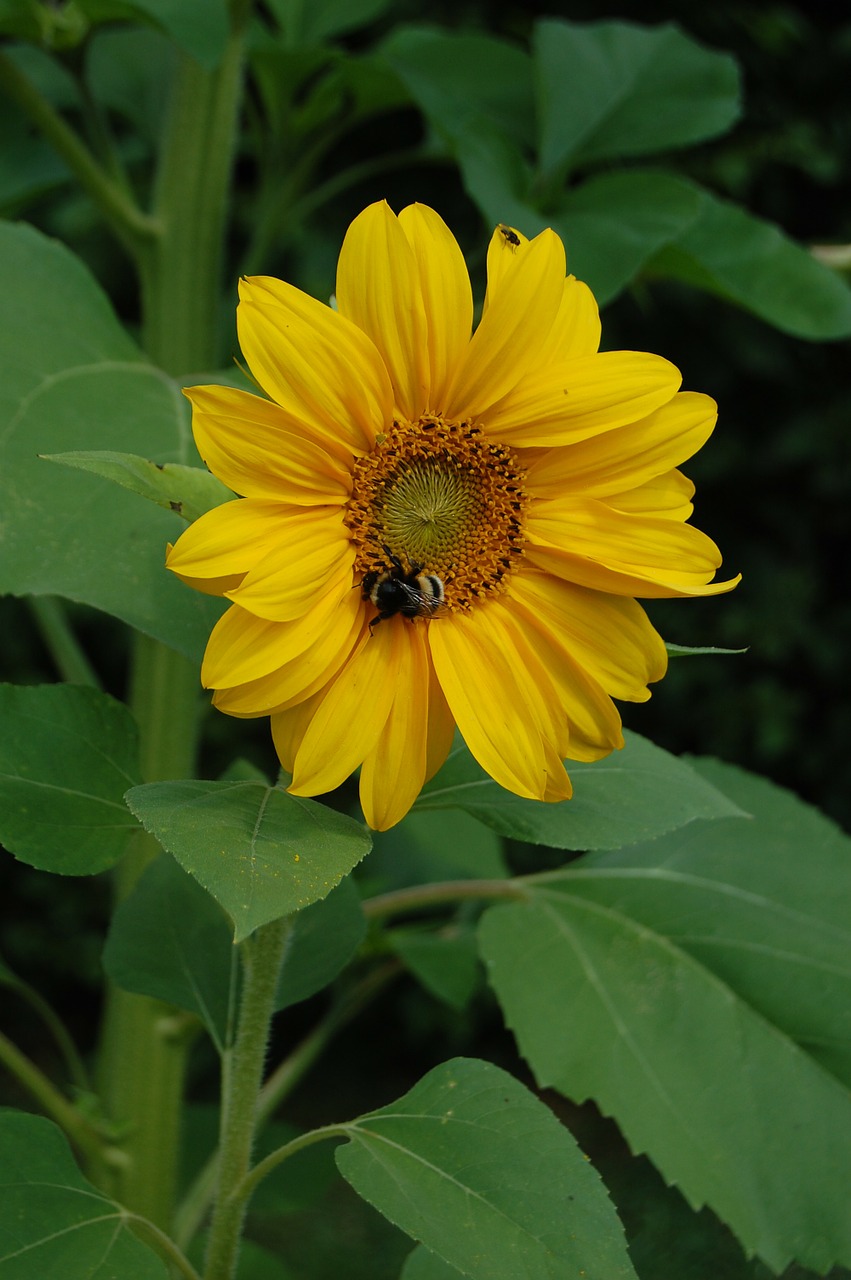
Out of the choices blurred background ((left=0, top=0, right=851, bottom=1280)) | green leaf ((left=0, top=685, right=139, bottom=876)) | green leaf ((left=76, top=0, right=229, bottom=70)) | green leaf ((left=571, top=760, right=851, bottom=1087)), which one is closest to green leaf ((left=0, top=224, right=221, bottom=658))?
green leaf ((left=0, top=685, right=139, bottom=876))

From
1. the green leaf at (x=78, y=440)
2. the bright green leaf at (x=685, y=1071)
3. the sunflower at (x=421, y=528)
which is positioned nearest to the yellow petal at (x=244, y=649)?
the sunflower at (x=421, y=528)

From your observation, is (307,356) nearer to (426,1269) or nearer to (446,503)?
(446,503)

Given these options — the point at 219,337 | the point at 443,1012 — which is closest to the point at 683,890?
the point at 219,337

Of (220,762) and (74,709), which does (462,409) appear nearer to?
(74,709)

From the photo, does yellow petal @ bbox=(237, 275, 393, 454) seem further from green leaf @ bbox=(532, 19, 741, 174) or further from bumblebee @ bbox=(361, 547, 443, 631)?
green leaf @ bbox=(532, 19, 741, 174)

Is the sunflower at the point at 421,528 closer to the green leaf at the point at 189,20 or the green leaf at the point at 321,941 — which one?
the green leaf at the point at 321,941

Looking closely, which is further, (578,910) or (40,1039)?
(40,1039)
